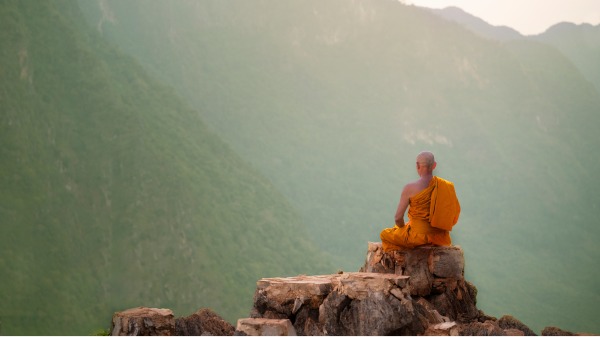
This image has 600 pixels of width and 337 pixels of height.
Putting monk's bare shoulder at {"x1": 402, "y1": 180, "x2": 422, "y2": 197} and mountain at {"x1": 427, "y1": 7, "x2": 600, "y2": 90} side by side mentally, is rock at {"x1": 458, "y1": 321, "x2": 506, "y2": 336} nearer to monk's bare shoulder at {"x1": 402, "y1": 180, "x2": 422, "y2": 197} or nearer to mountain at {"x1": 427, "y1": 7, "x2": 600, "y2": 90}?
monk's bare shoulder at {"x1": 402, "y1": 180, "x2": 422, "y2": 197}

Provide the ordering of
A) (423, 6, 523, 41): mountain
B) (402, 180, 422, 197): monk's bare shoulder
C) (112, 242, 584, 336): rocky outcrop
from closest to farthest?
(112, 242, 584, 336): rocky outcrop, (402, 180, 422, 197): monk's bare shoulder, (423, 6, 523, 41): mountain

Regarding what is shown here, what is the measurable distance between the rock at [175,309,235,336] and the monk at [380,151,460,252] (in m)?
3.68

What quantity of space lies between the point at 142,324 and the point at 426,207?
5416 millimetres

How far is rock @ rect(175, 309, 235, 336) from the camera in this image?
1147 cm

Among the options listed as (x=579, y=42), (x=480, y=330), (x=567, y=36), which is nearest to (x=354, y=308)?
(x=480, y=330)

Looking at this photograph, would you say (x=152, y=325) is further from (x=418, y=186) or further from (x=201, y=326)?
(x=418, y=186)

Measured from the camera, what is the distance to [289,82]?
109 metres

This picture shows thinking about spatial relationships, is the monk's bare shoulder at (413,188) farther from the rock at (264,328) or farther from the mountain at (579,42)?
the mountain at (579,42)

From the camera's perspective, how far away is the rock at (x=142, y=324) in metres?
10.6

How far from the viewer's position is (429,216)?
11688 millimetres

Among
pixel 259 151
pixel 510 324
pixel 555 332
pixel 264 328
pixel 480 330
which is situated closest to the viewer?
pixel 264 328

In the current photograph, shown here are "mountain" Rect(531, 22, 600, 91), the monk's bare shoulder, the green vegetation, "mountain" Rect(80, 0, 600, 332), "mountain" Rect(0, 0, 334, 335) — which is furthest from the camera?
"mountain" Rect(531, 22, 600, 91)

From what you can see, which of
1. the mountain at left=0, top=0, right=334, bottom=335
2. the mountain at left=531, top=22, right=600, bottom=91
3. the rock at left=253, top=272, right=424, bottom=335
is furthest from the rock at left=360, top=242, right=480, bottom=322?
the mountain at left=531, top=22, right=600, bottom=91

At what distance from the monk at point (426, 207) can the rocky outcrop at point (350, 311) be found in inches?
22.2
